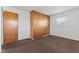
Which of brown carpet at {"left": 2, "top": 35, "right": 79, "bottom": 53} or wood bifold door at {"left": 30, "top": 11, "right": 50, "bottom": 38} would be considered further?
wood bifold door at {"left": 30, "top": 11, "right": 50, "bottom": 38}

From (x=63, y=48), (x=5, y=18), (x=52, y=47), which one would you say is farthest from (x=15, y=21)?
(x=63, y=48)

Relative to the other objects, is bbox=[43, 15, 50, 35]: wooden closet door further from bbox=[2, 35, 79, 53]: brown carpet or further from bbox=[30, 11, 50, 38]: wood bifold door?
bbox=[2, 35, 79, 53]: brown carpet

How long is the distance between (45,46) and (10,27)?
2.26 feet

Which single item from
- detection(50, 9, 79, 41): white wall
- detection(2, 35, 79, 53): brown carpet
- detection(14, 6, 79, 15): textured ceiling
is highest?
detection(14, 6, 79, 15): textured ceiling

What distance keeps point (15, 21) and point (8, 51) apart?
1.72ft

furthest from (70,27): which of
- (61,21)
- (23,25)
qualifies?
(23,25)

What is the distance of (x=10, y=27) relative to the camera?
1.77m

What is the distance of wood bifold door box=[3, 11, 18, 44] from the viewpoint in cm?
172

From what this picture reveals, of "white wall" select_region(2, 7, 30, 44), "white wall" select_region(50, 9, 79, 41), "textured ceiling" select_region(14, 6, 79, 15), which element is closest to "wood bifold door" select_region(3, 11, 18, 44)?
"white wall" select_region(2, 7, 30, 44)

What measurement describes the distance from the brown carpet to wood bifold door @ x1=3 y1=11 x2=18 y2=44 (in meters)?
0.10

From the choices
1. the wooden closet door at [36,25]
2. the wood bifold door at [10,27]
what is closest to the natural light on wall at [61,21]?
the wooden closet door at [36,25]

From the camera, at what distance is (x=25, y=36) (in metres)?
1.80

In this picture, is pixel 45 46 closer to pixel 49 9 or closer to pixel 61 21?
pixel 61 21
